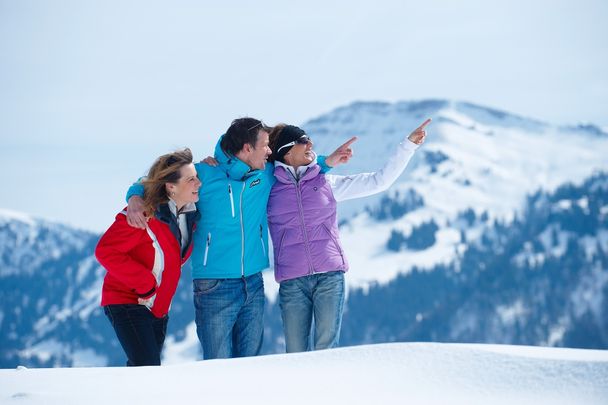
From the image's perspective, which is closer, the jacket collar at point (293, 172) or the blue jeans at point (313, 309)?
the blue jeans at point (313, 309)

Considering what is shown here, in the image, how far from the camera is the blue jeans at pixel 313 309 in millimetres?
7727

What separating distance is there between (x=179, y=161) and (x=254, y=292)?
5.30ft

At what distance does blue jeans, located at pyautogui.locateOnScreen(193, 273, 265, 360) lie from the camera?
290 inches

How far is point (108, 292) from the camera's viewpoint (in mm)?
6918

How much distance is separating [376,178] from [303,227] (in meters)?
1.33

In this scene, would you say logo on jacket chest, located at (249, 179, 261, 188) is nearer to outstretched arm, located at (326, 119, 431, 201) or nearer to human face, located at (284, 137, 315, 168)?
human face, located at (284, 137, 315, 168)

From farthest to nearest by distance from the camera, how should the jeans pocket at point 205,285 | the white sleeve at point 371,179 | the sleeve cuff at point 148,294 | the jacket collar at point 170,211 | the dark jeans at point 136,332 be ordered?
the white sleeve at point 371,179, the jeans pocket at point 205,285, the jacket collar at point 170,211, the sleeve cuff at point 148,294, the dark jeans at point 136,332

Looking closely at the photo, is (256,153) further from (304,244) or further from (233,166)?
(304,244)

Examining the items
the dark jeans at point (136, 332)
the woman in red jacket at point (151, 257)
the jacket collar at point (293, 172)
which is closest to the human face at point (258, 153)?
the jacket collar at point (293, 172)

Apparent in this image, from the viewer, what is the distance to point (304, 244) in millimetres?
7855

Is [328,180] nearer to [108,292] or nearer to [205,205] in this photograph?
[205,205]

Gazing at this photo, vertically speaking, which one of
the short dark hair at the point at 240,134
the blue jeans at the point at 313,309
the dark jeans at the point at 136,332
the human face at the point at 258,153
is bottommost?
the blue jeans at the point at 313,309

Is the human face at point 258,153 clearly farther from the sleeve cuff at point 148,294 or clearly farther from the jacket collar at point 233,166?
the sleeve cuff at point 148,294

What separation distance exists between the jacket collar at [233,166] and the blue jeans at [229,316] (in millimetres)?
1105
